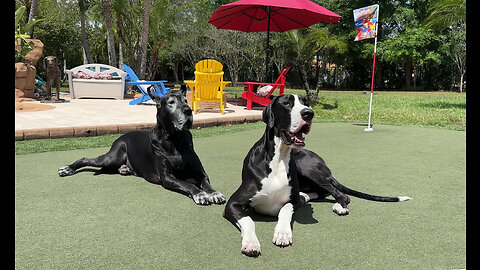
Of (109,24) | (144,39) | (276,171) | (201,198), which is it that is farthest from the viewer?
(109,24)

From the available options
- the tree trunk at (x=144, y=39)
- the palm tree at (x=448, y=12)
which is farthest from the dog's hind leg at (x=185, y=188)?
the tree trunk at (x=144, y=39)

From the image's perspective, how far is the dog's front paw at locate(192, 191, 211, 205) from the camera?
312cm

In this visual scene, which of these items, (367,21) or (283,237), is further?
(367,21)

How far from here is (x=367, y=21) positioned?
754cm

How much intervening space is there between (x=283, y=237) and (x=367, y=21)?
21.5ft

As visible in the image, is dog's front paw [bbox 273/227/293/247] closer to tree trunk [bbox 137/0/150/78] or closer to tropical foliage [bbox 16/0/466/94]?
tree trunk [bbox 137/0/150/78]

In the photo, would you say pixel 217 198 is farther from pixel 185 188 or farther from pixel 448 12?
pixel 448 12

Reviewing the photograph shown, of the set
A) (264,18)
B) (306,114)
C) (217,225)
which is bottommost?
(217,225)

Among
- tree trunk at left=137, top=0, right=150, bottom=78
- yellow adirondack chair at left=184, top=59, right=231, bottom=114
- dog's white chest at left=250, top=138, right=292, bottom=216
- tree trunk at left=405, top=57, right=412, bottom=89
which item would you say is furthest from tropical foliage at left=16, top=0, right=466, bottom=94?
dog's white chest at left=250, top=138, right=292, bottom=216

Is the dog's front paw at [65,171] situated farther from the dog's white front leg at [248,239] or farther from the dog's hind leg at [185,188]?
the dog's white front leg at [248,239]

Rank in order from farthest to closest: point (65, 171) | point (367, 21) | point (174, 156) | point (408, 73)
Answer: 1. point (408, 73)
2. point (367, 21)
3. point (65, 171)
4. point (174, 156)

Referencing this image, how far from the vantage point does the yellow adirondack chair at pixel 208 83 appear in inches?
380

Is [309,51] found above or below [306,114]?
above

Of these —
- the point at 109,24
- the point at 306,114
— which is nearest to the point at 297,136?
the point at 306,114
